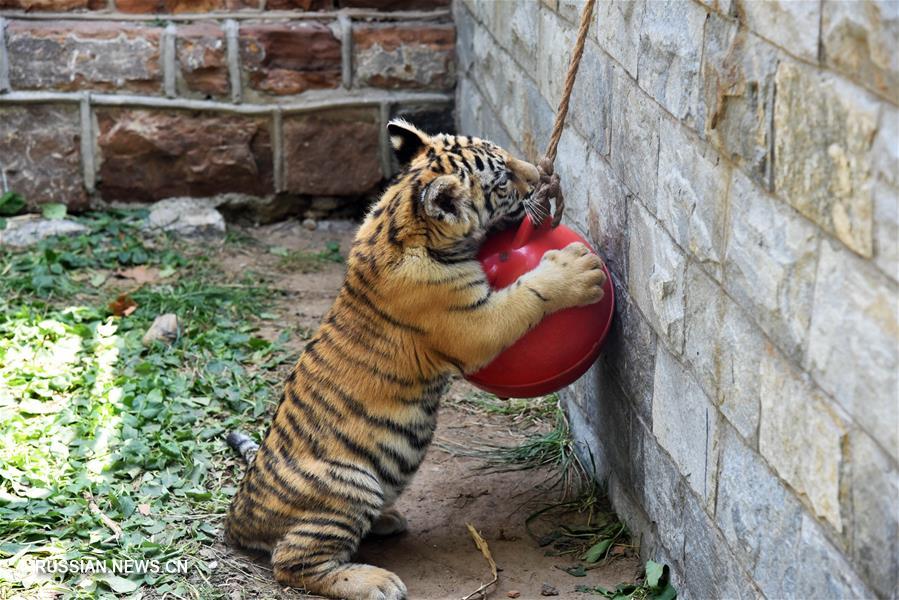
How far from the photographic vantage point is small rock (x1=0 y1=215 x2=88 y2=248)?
7.52 meters

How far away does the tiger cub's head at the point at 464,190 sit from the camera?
4137 mm

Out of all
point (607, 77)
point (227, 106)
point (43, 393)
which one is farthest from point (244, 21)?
point (607, 77)

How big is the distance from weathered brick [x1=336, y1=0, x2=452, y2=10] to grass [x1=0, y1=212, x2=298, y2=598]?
6.59 feet

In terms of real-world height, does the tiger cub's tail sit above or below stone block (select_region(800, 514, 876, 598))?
below

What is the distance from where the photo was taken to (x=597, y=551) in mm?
4457

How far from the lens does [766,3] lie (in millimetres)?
2928

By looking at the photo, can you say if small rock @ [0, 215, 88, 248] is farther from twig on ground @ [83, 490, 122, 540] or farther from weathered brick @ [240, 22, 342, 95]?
twig on ground @ [83, 490, 122, 540]

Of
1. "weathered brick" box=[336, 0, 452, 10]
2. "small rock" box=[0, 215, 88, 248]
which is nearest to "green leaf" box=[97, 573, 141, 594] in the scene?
"small rock" box=[0, 215, 88, 248]

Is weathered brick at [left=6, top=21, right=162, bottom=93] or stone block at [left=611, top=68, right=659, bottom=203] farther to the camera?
weathered brick at [left=6, top=21, right=162, bottom=93]

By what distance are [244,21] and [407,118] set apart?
4.21ft

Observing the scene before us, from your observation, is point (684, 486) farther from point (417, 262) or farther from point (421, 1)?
point (421, 1)

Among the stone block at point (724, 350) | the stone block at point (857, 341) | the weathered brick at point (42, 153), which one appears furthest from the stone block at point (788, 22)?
the weathered brick at point (42, 153)

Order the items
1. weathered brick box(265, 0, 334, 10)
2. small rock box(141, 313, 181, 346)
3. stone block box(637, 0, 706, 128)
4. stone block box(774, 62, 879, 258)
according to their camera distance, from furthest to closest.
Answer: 1. weathered brick box(265, 0, 334, 10)
2. small rock box(141, 313, 181, 346)
3. stone block box(637, 0, 706, 128)
4. stone block box(774, 62, 879, 258)

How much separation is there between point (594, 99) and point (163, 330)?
2954 millimetres
